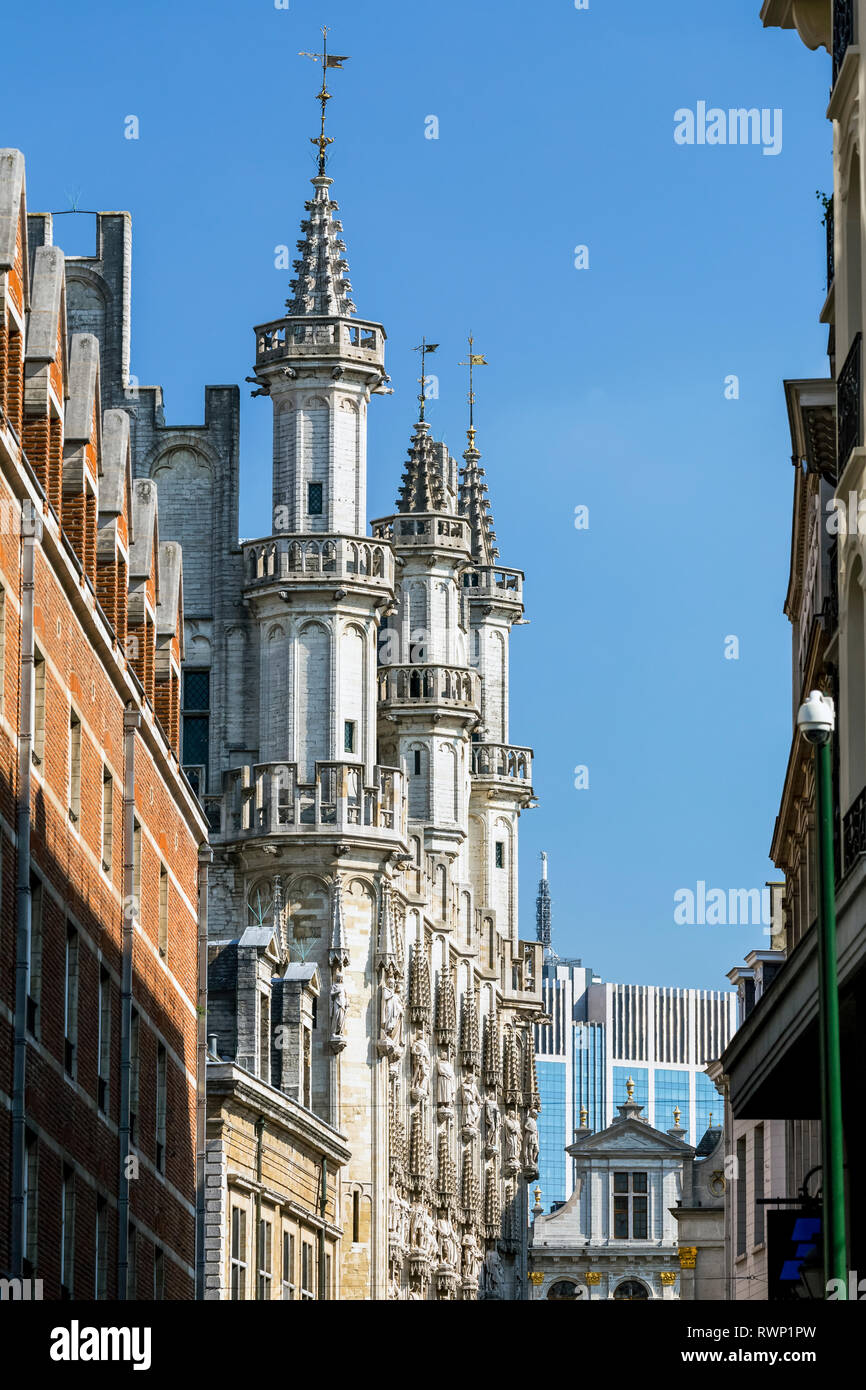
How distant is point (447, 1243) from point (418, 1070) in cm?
1064

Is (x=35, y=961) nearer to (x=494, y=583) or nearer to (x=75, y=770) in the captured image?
(x=75, y=770)

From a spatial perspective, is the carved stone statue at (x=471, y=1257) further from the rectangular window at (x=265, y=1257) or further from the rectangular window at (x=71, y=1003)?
the rectangular window at (x=71, y=1003)

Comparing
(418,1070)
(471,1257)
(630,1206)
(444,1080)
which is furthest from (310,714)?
(630,1206)

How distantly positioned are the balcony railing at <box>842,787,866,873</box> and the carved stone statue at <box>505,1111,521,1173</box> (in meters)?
76.0

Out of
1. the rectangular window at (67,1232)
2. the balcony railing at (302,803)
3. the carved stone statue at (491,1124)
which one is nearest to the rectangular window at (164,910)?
the rectangular window at (67,1232)

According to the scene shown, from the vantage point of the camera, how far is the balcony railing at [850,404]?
29.2 meters

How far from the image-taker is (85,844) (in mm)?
40812

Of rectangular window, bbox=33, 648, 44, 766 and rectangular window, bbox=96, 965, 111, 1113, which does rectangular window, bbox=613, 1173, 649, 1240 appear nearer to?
rectangular window, bbox=96, 965, 111, 1113

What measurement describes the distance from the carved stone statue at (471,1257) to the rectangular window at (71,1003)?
5865 cm

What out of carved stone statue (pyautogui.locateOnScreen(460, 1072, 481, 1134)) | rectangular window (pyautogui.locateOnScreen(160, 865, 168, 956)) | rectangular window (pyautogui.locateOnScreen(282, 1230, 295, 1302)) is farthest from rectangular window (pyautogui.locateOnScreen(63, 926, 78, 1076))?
carved stone statue (pyautogui.locateOnScreen(460, 1072, 481, 1134))

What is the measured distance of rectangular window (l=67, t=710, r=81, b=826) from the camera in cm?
4003
